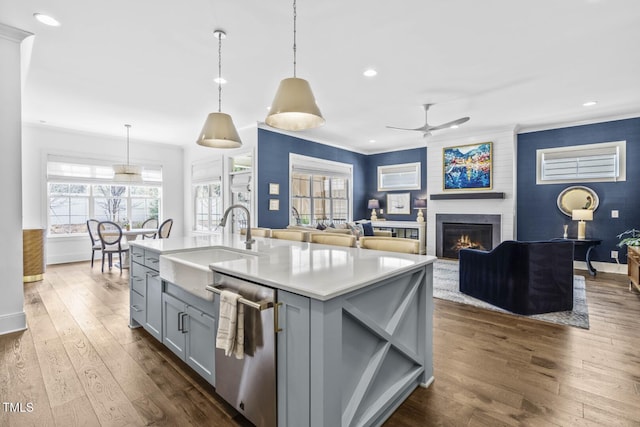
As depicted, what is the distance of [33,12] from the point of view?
8.38 ft

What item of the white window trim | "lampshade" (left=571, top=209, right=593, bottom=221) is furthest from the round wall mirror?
the white window trim

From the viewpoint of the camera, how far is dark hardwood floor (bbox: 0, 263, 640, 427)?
1.77 metres

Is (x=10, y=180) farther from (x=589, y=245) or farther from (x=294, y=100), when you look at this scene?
(x=589, y=245)

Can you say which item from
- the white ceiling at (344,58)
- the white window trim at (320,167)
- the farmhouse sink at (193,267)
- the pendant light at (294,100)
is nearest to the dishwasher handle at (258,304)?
the farmhouse sink at (193,267)

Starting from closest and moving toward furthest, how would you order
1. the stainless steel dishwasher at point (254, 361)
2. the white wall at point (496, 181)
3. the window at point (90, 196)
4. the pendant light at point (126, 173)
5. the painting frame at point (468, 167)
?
the stainless steel dishwasher at point (254, 361) → the pendant light at point (126, 173) → the white wall at point (496, 181) → the window at point (90, 196) → the painting frame at point (468, 167)

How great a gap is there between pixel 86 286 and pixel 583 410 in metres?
5.85

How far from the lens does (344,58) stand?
3.35 metres

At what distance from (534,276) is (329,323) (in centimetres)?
313

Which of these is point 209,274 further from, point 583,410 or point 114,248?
point 114,248

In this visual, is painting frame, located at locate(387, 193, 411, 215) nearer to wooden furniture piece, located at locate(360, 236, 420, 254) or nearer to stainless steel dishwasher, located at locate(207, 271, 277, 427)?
wooden furniture piece, located at locate(360, 236, 420, 254)

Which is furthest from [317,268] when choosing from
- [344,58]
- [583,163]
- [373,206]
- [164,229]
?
[373,206]

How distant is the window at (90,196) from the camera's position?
637 centimetres

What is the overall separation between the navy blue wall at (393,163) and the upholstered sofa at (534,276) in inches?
183

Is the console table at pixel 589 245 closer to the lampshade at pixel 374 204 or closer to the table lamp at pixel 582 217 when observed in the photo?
the table lamp at pixel 582 217
